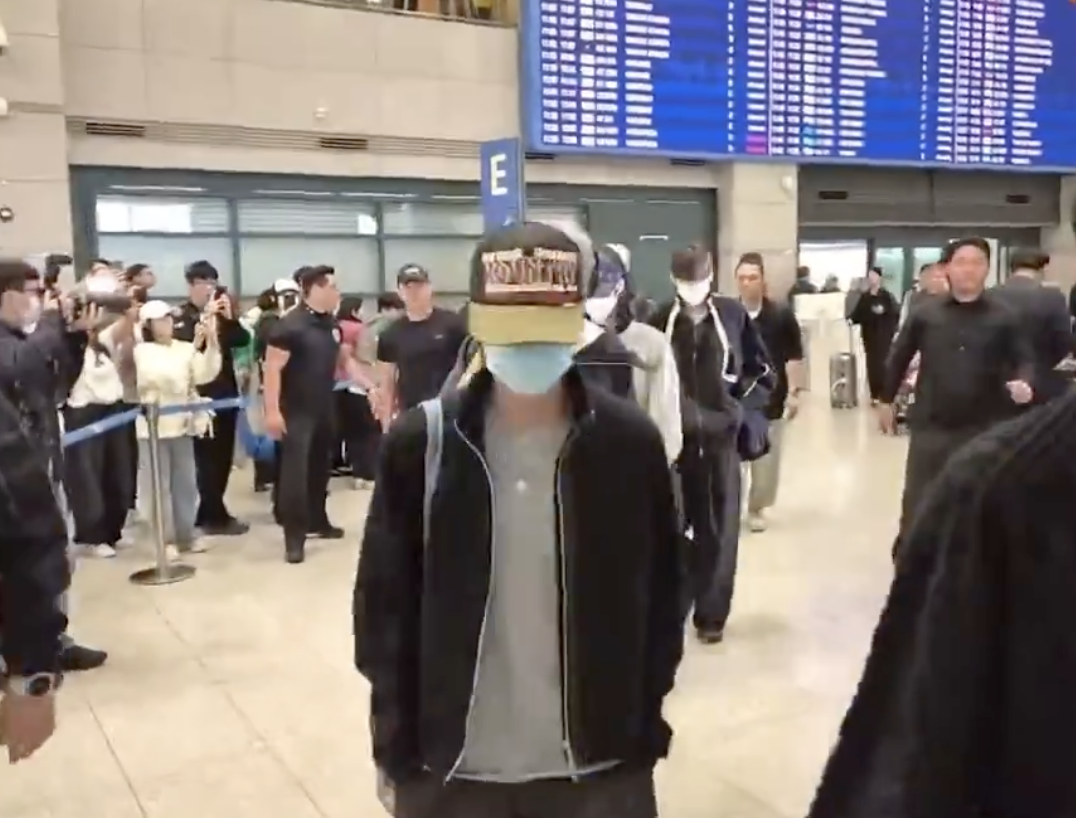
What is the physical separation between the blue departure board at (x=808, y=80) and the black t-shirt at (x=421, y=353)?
632 centimetres

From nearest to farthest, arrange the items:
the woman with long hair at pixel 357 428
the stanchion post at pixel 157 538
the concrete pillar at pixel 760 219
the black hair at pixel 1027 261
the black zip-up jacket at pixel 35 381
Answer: the black zip-up jacket at pixel 35 381, the stanchion post at pixel 157 538, the black hair at pixel 1027 261, the woman with long hair at pixel 357 428, the concrete pillar at pixel 760 219

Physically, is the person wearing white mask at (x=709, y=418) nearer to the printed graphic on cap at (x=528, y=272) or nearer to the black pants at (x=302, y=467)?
the black pants at (x=302, y=467)

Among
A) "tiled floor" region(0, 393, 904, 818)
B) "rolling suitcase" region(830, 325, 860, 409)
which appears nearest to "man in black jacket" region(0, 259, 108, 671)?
"tiled floor" region(0, 393, 904, 818)

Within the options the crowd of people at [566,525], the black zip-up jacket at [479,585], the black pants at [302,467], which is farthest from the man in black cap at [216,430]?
the black zip-up jacket at [479,585]

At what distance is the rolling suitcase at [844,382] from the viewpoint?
1376cm

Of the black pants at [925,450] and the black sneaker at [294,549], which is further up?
the black pants at [925,450]

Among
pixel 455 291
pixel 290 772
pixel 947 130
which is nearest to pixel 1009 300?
pixel 290 772

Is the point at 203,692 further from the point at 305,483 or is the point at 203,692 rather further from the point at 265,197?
the point at 265,197

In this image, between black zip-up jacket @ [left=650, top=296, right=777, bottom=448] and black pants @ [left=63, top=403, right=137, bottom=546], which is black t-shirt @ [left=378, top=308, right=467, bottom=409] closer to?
black pants @ [left=63, top=403, right=137, bottom=546]

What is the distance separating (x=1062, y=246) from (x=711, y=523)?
14716 mm

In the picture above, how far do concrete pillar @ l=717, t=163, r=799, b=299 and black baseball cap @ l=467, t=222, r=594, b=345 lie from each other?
12.5m

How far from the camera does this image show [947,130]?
1538 cm

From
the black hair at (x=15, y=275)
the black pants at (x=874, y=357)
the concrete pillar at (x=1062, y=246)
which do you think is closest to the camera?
the black hair at (x=15, y=275)

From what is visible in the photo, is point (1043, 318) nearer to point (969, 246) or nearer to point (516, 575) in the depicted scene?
point (969, 246)
